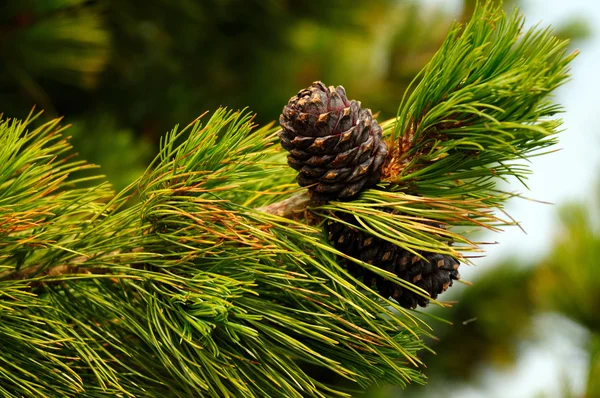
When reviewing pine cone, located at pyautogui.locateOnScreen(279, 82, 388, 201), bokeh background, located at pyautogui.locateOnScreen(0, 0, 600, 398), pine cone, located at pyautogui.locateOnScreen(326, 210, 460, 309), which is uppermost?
bokeh background, located at pyautogui.locateOnScreen(0, 0, 600, 398)

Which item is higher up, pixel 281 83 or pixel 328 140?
pixel 281 83

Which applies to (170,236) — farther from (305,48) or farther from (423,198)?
(305,48)

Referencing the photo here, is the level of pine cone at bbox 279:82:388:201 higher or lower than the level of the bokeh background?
lower

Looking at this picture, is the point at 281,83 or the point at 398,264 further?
the point at 281,83

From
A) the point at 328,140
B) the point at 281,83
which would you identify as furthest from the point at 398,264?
the point at 281,83

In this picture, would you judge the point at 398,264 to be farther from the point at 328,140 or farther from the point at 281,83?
the point at 281,83
